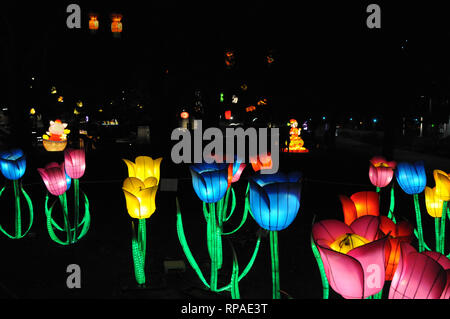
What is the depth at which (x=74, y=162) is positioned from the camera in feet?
15.9

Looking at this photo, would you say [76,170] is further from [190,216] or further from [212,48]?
[212,48]

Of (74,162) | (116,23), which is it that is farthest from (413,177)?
(116,23)

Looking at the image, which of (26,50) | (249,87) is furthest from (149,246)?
(249,87)

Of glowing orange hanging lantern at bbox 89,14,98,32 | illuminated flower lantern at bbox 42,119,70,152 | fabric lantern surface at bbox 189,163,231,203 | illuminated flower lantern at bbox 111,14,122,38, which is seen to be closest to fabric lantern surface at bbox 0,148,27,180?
fabric lantern surface at bbox 189,163,231,203

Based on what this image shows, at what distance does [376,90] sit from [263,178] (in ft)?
32.1

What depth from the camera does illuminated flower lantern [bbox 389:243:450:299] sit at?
5.83ft

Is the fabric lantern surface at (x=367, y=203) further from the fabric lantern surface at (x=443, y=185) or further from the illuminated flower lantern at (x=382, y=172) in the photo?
the illuminated flower lantern at (x=382, y=172)

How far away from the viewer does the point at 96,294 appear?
3859mm

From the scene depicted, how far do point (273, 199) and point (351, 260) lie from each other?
0.95 meters

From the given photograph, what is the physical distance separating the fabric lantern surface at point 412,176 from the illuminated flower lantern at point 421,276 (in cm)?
A: 288

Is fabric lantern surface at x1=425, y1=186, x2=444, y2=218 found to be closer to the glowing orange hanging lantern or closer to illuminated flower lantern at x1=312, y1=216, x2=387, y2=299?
illuminated flower lantern at x1=312, y1=216, x2=387, y2=299

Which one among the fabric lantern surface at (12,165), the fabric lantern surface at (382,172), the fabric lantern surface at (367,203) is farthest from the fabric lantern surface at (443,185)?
the fabric lantern surface at (12,165)

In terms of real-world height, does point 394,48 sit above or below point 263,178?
above

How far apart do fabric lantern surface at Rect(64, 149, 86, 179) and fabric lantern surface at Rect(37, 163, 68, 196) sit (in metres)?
0.09
